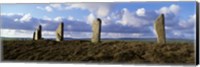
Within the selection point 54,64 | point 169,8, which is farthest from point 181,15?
point 54,64

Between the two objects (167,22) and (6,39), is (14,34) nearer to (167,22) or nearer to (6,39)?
(6,39)

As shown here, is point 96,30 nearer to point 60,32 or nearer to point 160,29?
point 60,32

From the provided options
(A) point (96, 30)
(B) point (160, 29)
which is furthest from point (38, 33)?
(B) point (160, 29)

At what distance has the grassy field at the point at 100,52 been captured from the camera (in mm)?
4461

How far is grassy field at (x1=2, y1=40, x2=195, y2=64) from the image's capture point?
446 cm

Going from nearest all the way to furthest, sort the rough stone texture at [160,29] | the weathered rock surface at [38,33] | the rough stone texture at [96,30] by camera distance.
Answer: the rough stone texture at [160,29] → the rough stone texture at [96,30] → the weathered rock surface at [38,33]

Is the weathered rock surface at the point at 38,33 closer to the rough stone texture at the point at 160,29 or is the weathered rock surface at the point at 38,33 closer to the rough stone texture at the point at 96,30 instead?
the rough stone texture at the point at 96,30

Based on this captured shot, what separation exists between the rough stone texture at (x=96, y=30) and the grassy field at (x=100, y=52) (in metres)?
0.07

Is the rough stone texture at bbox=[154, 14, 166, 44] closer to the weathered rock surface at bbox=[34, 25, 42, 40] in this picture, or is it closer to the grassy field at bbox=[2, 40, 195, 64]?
the grassy field at bbox=[2, 40, 195, 64]

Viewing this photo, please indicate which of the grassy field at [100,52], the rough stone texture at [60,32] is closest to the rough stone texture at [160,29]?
the grassy field at [100,52]

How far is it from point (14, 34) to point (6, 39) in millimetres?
137

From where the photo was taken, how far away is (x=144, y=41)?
454 cm

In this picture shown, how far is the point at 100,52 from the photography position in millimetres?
4648

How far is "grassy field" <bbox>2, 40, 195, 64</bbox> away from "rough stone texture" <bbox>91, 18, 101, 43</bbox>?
2.7 inches
